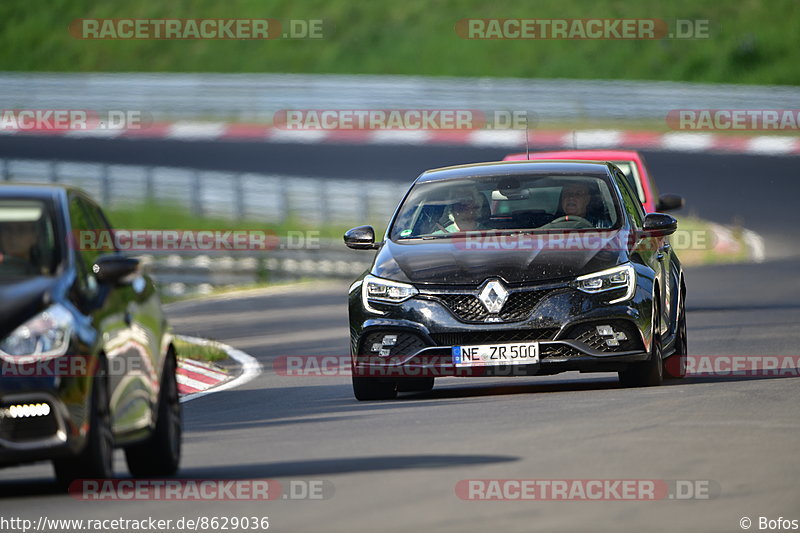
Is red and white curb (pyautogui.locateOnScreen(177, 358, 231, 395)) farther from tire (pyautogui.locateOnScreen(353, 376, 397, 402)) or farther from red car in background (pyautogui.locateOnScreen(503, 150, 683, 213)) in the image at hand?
red car in background (pyautogui.locateOnScreen(503, 150, 683, 213))

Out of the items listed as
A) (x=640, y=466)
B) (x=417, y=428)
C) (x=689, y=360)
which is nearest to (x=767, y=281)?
(x=689, y=360)

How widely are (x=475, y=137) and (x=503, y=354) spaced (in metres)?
30.0

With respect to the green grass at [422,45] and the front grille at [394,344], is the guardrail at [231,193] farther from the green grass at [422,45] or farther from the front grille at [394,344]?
the front grille at [394,344]

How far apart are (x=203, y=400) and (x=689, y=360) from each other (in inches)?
165

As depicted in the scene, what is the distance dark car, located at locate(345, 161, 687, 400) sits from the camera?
13109mm

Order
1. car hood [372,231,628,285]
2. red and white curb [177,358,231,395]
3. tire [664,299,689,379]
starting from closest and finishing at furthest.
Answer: car hood [372,231,628,285] → tire [664,299,689,379] → red and white curb [177,358,231,395]

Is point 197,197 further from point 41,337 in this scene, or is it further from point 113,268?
point 41,337

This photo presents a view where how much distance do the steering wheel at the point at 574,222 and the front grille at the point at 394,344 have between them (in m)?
1.47

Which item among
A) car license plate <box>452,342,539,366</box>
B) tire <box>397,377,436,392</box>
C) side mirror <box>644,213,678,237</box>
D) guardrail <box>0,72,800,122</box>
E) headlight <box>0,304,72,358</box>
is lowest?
tire <box>397,377,436,392</box>

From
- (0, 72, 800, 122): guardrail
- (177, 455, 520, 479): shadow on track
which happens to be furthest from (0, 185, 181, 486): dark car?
(0, 72, 800, 122): guardrail

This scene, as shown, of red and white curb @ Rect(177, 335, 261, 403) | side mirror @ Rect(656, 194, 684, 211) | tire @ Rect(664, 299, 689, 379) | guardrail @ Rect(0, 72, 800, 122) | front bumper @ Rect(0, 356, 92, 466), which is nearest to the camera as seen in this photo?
front bumper @ Rect(0, 356, 92, 466)

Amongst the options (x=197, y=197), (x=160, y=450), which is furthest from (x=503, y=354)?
(x=197, y=197)

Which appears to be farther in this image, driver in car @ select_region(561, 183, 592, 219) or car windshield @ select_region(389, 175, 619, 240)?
driver in car @ select_region(561, 183, 592, 219)

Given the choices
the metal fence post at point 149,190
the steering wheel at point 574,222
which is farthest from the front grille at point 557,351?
the metal fence post at point 149,190
